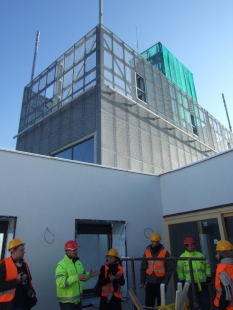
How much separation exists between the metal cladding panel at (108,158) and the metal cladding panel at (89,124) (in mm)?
956

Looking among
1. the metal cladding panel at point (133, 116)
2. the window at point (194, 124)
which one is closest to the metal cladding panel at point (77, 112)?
the metal cladding panel at point (133, 116)

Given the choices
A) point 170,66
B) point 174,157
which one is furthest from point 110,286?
point 170,66

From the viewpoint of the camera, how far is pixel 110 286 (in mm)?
4730

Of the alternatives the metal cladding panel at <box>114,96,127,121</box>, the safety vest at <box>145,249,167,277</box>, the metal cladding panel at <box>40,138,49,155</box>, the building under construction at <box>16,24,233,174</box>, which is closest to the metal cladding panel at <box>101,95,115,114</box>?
the building under construction at <box>16,24,233,174</box>

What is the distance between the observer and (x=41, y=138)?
36.1 ft

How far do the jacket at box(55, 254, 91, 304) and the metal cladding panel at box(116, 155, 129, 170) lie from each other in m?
4.62

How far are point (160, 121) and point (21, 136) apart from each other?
6622mm

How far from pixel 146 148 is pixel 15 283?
7.35 metres

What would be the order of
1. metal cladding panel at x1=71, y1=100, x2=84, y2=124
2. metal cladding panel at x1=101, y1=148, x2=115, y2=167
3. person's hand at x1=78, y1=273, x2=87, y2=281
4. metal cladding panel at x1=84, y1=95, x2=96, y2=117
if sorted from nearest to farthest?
person's hand at x1=78, y1=273, x2=87, y2=281 < metal cladding panel at x1=101, y1=148, x2=115, y2=167 < metal cladding panel at x1=84, y1=95, x2=96, y2=117 < metal cladding panel at x1=71, y1=100, x2=84, y2=124

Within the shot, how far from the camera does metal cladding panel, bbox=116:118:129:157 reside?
895cm

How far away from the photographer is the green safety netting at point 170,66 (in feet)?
49.9

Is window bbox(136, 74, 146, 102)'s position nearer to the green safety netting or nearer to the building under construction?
the building under construction

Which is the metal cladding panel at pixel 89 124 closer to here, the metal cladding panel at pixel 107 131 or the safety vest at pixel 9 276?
the metal cladding panel at pixel 107 131

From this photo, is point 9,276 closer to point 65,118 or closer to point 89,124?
point 89,124
